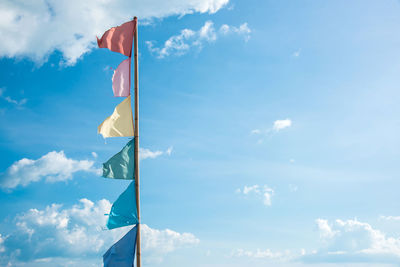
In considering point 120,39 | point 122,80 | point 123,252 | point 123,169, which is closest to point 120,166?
point 123,169

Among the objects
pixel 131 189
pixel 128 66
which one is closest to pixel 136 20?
pixel 128 66

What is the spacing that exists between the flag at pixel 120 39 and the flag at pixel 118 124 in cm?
323

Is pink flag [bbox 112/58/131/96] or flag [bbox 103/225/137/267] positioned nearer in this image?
flag [bbox 103/225/137/267]

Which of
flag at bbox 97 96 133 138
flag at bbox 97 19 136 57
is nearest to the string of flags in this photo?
flag at bbox 97 96 133 138

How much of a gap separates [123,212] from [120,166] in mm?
2259

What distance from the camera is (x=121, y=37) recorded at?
71.8 ft

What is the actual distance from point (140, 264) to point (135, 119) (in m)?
7.12

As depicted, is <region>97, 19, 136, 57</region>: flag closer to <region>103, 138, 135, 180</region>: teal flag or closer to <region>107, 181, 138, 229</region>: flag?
<region>103, 138, 135, 180</region>: teal flag

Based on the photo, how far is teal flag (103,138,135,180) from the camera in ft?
65.7

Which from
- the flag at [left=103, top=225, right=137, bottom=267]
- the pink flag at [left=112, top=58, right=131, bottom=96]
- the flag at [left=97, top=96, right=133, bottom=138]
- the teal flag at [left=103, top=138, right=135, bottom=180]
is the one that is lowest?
the flag at [left=103, top=225, right=137, bottom=267]

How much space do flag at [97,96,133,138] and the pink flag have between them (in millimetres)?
917

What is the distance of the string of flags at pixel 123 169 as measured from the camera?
19656mm

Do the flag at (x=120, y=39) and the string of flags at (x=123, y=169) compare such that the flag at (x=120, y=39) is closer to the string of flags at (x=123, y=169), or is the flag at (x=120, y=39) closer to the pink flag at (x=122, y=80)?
the string of flags at (x=123, y=169)

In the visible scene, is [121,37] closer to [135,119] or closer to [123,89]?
[123,89]
